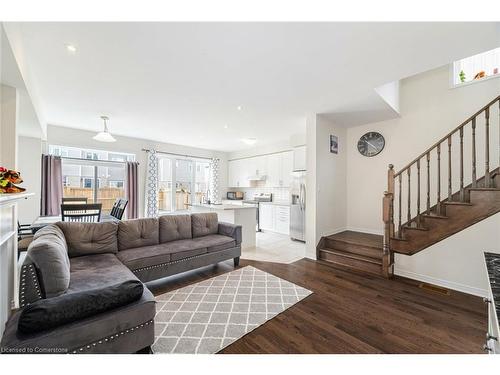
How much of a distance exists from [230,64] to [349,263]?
11.4ft

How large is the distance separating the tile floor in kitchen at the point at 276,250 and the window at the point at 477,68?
3931 mm

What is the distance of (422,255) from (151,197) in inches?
240

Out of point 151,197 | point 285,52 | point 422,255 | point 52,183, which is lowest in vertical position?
point 422,255

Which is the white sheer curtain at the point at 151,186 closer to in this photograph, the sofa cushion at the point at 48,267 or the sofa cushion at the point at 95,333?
the sofa cushion at the point at 48,267

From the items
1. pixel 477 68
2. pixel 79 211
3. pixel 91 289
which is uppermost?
pixel 477 68

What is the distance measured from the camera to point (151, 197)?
19.5 ft

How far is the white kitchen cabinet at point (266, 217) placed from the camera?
20.4ft

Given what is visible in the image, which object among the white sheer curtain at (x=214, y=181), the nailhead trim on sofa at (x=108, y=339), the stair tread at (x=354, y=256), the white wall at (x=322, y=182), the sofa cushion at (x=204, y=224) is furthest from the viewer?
the white sheer curtain at (x=214, y=181)

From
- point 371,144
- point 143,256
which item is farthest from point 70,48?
point 371,144

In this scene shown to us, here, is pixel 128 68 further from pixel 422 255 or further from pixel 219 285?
pixel 422 255

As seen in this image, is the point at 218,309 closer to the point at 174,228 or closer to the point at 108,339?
the point at 108,339

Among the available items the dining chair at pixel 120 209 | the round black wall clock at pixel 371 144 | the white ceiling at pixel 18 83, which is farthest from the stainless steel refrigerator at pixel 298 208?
the white ceiling at pixel 18 83

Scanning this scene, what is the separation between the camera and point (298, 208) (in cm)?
518

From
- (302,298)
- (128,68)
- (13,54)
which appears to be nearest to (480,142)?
(302,298)
